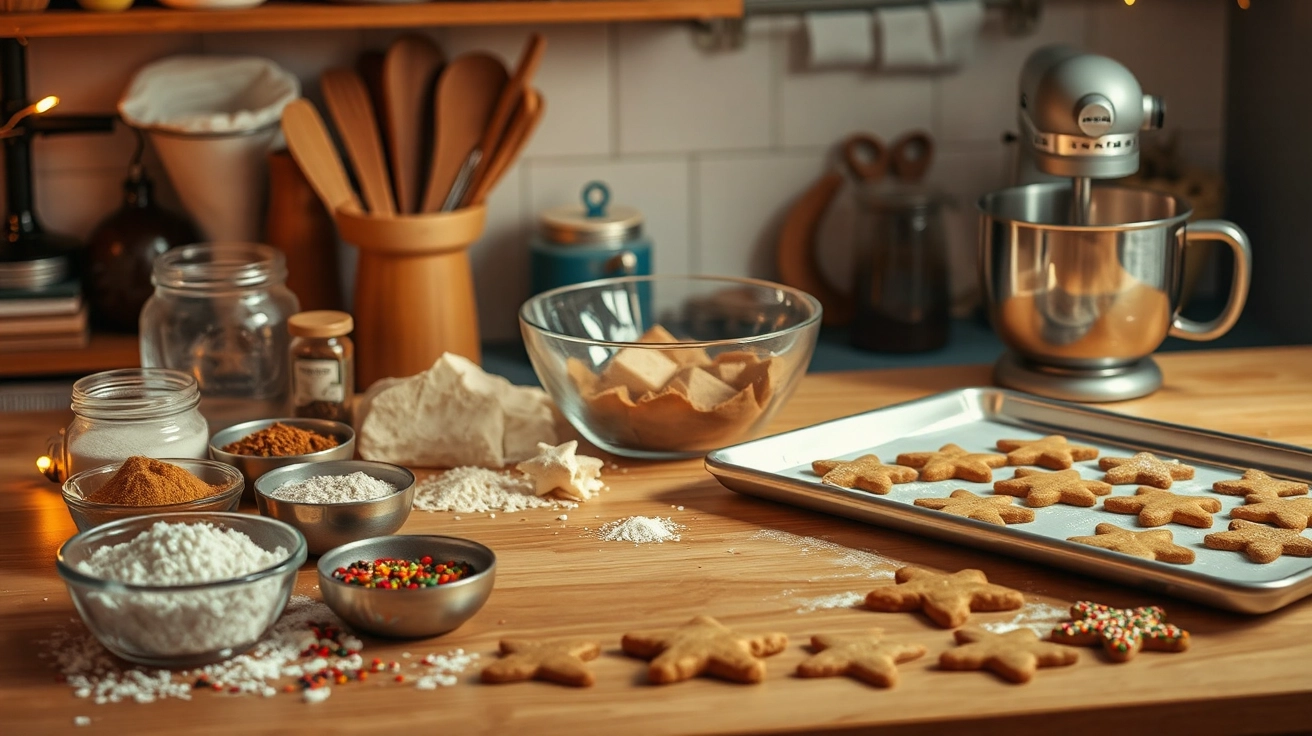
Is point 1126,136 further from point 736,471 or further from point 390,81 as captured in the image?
point 390,81

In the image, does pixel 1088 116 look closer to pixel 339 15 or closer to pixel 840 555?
pixel 840 555

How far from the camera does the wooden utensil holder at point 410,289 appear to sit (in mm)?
1607

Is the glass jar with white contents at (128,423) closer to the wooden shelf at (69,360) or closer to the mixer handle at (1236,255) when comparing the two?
the wooden shelf at (69,360)

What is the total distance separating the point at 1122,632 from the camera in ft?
3.01

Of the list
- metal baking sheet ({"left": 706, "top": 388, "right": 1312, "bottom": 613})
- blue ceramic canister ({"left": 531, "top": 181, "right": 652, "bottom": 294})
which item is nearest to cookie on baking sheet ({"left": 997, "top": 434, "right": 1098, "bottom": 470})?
metal baking sheet ({"left": 706, "top": 388, "right": 1312, "bottom": 613})

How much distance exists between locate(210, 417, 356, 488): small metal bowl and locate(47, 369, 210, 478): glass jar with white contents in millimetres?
21

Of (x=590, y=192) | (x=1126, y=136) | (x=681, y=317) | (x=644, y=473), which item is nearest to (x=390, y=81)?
(x=590, y=192)

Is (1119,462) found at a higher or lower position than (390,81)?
lower

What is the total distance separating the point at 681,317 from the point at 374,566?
1.99 ft

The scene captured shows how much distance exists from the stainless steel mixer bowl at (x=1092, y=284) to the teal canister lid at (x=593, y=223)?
21.5 inches

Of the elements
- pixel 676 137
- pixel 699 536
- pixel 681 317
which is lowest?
pixel 699 536

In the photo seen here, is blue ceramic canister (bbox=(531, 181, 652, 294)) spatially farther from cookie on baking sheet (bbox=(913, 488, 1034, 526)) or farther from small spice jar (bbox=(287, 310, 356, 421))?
cookie on baking sheet (bbox=(913, 488, 1034, 526))

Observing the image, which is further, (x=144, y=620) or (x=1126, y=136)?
(x=1126, y=136)

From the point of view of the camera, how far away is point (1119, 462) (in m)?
1.24
